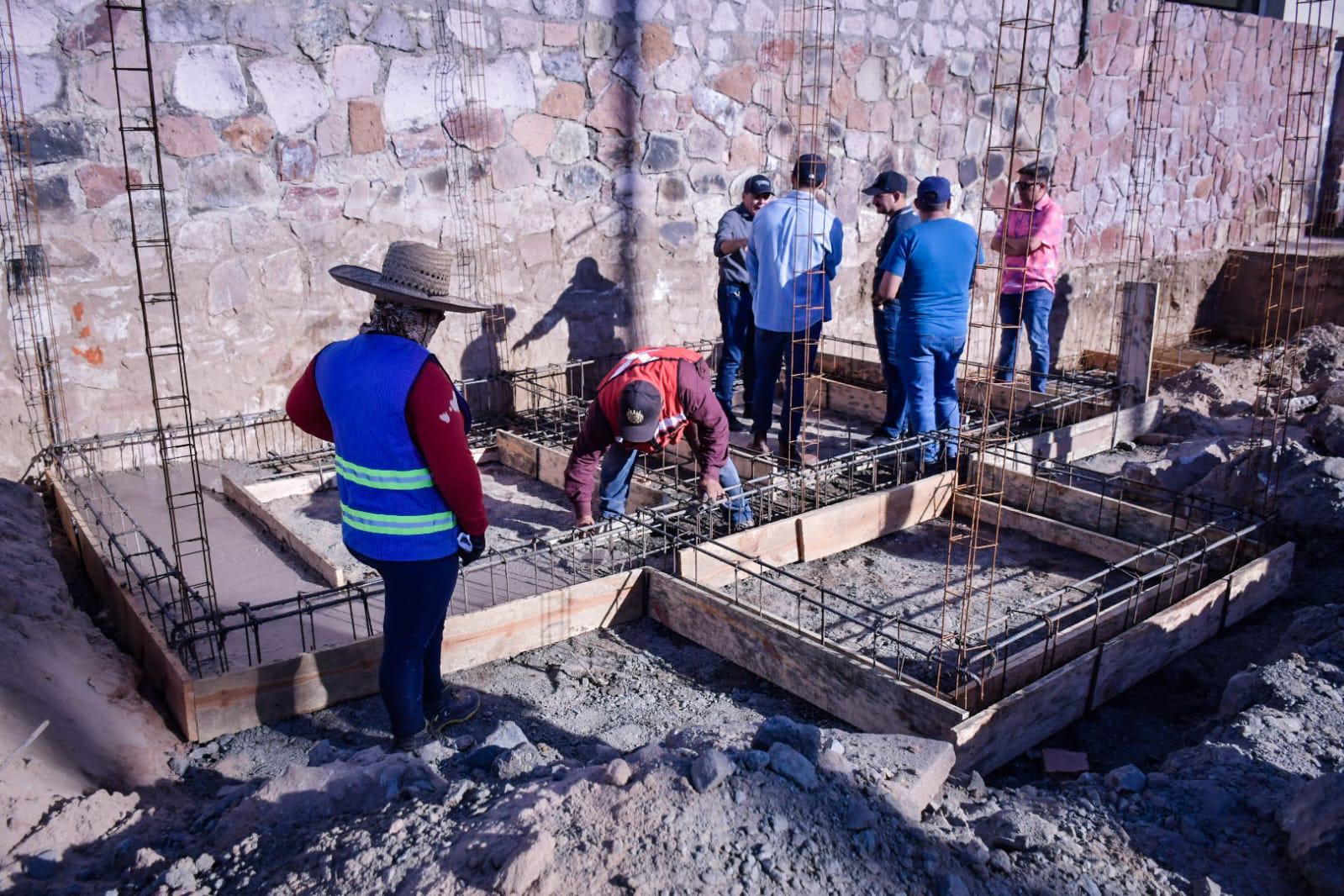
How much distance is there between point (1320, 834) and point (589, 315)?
614cm

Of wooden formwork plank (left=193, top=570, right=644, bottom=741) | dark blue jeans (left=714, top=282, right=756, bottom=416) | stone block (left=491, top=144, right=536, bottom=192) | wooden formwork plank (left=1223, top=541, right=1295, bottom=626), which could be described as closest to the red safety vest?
wooden formwork plank (left=193, top=570, right=644, bottom=741)

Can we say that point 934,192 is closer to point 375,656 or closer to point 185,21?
point 375,656

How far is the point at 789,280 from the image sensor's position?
21.4ft

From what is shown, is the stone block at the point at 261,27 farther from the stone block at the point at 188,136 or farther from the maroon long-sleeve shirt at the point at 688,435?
the maroon long-sleeve shirt at the point at 688,435

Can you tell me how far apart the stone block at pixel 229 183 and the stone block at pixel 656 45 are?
109 inches

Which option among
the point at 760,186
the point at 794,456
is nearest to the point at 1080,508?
the point at 794,456

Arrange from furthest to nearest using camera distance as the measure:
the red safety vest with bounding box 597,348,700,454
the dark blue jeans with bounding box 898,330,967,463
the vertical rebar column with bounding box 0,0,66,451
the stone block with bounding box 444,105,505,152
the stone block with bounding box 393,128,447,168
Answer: the stone block with bounding box 444,105,505,152 → the stone block with bounding box 393,128,447,168 → the dark blue jeans with bounding box 898,330,967,463 → the vertical rebar column with bounding box 0,0,66,451 → the red safety vest with bounding box 597,348,700,454

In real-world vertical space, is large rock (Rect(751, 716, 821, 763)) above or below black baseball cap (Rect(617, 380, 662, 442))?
below

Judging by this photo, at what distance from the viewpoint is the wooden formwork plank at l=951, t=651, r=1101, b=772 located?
374cm

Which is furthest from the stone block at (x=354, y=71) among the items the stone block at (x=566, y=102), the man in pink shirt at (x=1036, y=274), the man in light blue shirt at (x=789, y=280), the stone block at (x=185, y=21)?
the man in pink shirt at (x=1036, y=274)

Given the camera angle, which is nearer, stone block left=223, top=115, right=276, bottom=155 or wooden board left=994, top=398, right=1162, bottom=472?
stone block left=223, top=115, right=276, bottom=155

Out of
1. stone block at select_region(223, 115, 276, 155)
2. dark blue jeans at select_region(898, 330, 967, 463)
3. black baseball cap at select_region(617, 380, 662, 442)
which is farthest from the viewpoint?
stone block at select_region(223, 115, 276, 155)

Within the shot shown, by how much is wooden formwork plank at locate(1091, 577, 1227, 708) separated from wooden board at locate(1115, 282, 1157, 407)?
3098mm

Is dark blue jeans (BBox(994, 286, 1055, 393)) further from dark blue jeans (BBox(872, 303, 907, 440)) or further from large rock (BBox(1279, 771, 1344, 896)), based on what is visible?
large rock (BBox(1279, 771, 1344, 896))
